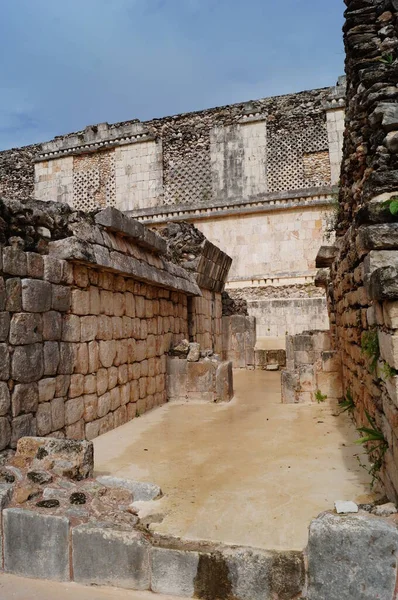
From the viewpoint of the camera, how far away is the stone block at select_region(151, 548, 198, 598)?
2.41m

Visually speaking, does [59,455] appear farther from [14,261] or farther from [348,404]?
[348,404]

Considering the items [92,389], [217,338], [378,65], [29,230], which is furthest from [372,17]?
[217,338]

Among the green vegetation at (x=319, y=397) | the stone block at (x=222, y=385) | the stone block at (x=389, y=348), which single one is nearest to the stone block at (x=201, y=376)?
the stone block at (x=222, y=385)

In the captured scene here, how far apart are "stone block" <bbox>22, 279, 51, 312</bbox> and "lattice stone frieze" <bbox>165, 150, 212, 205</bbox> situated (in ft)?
43.5

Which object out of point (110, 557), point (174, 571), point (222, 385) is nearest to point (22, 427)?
point (110, 557)

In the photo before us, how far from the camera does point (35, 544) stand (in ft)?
8.66

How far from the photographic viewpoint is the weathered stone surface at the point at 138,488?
3403 millimetres

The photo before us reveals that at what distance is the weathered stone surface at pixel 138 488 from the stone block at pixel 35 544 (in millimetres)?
855

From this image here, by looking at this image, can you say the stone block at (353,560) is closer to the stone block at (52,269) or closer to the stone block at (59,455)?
the stone block at (59,455)

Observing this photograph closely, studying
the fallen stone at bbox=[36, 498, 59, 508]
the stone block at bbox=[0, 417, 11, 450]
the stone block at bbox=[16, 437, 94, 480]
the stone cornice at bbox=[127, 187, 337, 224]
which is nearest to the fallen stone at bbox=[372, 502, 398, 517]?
the fallen stone at bbox=[36, 498, 59, 508]

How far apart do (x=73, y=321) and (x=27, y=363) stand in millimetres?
898

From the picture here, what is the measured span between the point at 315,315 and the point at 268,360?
2569 millimetres

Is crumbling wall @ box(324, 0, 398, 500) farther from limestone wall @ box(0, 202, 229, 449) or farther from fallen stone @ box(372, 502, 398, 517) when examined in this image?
limestone wall @ box(0, 202, 229, 449)

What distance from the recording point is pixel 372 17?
4.91m
